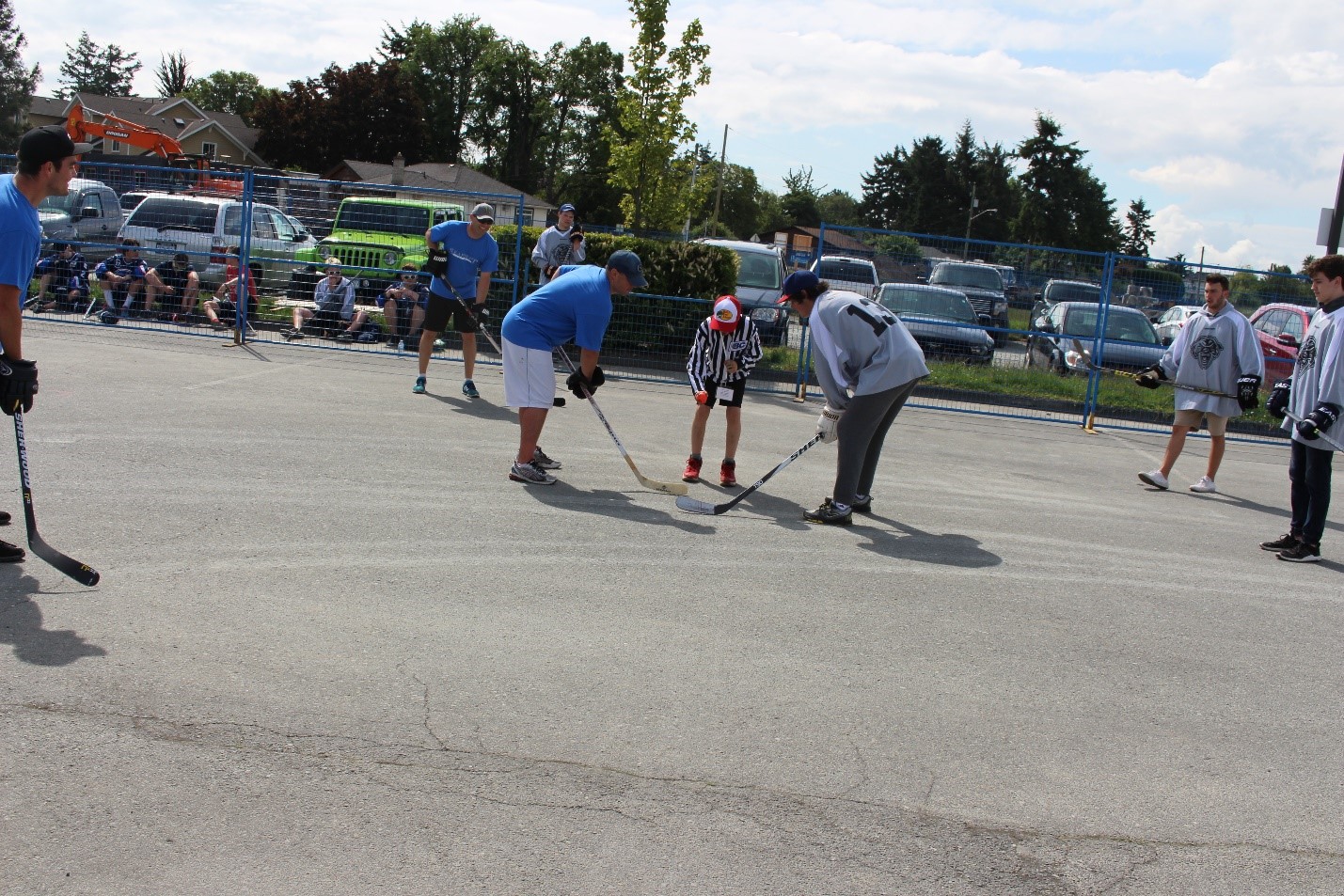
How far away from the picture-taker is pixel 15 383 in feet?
16.4

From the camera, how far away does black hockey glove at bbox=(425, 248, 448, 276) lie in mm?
11258

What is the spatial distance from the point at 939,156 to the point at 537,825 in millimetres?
83672

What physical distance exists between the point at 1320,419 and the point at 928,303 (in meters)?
7.51

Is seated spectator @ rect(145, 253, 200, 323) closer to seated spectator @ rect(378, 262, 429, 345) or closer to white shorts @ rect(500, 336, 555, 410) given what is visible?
seated spectator @ rect(378, 262, 429, 345)

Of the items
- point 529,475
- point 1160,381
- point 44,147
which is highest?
point 44,147

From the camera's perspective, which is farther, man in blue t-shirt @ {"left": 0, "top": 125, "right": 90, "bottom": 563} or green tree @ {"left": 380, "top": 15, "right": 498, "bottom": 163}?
green tree @ {"left": 380, "top": 15, "right": 498, "bottom": 163}

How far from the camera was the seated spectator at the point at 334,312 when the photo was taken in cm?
1494

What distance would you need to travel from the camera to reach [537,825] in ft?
11.1

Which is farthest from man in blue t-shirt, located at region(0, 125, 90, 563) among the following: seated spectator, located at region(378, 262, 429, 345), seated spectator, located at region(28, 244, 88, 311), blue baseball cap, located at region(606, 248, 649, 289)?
seated spectator, located at region(28, 244, 88, 311)

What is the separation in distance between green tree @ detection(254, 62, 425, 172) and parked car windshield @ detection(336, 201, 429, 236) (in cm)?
5631

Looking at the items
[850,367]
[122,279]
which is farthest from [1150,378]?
[122,279]

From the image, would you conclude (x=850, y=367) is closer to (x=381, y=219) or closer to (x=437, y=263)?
(x=437, y=263)

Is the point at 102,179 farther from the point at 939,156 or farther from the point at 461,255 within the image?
the point at 939,156

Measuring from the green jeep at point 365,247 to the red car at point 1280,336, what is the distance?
37.8ft
